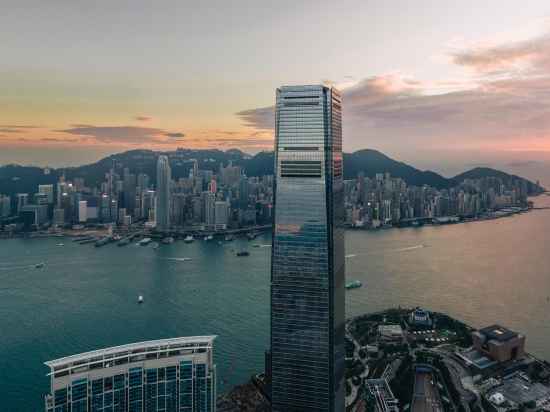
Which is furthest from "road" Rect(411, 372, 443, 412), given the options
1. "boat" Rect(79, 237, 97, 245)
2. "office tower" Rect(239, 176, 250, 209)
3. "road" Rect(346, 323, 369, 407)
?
"office tower" Rect(239, 176, 250, 209)

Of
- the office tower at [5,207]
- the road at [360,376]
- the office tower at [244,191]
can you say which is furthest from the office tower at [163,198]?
the road at [360,376]

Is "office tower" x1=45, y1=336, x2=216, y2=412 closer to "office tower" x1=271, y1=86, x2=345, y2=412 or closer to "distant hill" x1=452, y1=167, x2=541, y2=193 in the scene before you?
"office tower" x1=271, y1=86, x2=345, y2=412

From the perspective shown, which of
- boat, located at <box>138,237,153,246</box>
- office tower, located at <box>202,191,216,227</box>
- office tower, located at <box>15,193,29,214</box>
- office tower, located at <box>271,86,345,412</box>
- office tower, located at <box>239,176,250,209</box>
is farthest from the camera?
office tower, located at <box>239,176,250,209</box>

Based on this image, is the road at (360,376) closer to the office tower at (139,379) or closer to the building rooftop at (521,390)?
the building rooftop at (521,390)

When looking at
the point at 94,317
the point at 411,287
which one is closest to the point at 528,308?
the point at 411,287

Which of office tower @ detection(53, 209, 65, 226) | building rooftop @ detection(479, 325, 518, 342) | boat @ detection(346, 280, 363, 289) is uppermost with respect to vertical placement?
office tower @ detection(53, 209, 65, 226)

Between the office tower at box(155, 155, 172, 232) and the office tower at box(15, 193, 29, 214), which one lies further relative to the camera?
the office tower at box(15, 193, 29, 214)

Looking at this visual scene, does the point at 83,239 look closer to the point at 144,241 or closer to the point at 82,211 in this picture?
the point at 144,241
